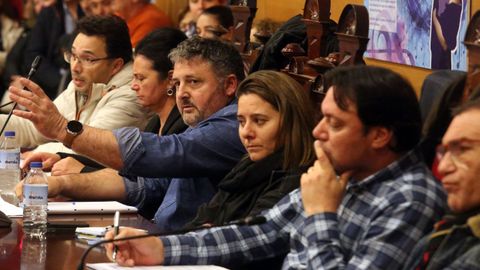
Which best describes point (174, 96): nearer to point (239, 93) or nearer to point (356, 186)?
point (239, 93)

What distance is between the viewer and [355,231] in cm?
259

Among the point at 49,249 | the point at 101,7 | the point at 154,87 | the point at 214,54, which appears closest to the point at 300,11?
the point at 154,87

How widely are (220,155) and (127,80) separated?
4.19ft

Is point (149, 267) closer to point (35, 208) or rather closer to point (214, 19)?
point (35, 208)

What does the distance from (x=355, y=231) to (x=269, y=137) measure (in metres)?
0.68

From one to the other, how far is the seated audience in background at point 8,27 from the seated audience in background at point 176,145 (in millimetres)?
4800

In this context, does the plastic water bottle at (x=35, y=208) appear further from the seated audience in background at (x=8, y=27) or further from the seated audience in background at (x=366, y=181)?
the seated audience in background at (x=8, y=27)

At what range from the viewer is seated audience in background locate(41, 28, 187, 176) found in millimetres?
4348

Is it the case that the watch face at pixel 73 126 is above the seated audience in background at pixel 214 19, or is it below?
above

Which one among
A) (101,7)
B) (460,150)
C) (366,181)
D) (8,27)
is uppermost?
(460,150)

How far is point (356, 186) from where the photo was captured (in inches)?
104

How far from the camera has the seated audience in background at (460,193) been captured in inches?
92.1

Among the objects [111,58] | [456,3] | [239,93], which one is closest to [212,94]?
[239,93]

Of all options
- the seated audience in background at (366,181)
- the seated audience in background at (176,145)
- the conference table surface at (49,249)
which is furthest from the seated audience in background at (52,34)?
the seated audience in background at (366,181)
